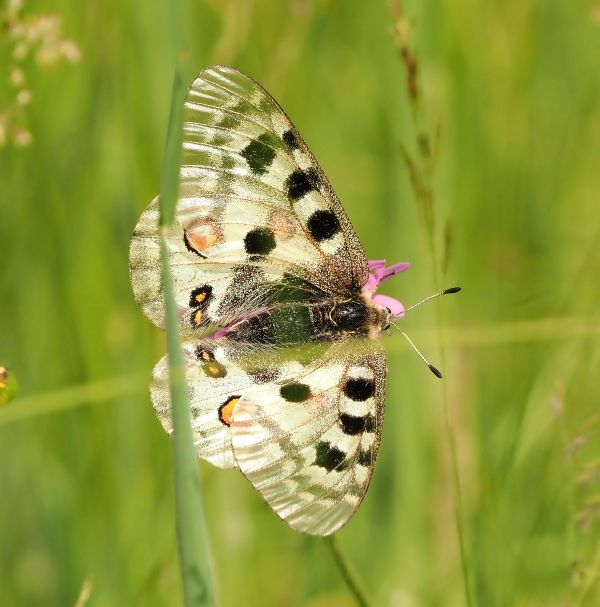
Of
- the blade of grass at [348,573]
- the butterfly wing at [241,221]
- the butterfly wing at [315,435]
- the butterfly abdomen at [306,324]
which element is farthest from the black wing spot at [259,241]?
the blade of grass at [348,573]

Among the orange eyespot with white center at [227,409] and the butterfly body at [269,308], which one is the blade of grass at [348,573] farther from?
the orange eyespot with white center at [227,409]

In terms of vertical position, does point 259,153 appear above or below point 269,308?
above

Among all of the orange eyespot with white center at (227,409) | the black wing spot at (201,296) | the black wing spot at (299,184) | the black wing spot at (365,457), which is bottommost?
the black wing spot at (365,457)

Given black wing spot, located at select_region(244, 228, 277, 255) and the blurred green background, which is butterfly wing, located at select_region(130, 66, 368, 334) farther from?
the blurred green background

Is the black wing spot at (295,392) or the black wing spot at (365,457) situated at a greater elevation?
the black wing spot at (295,392)

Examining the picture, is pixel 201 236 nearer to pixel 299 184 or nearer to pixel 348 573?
pixel 299 184

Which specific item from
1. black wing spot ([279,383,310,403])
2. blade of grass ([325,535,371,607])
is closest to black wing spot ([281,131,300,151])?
black wing spot ([279,383,310,403])

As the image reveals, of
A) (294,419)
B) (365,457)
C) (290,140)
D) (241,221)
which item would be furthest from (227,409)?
(290,140)

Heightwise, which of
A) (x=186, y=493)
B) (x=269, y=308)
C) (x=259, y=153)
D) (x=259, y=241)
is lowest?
(x=186, y=493)
